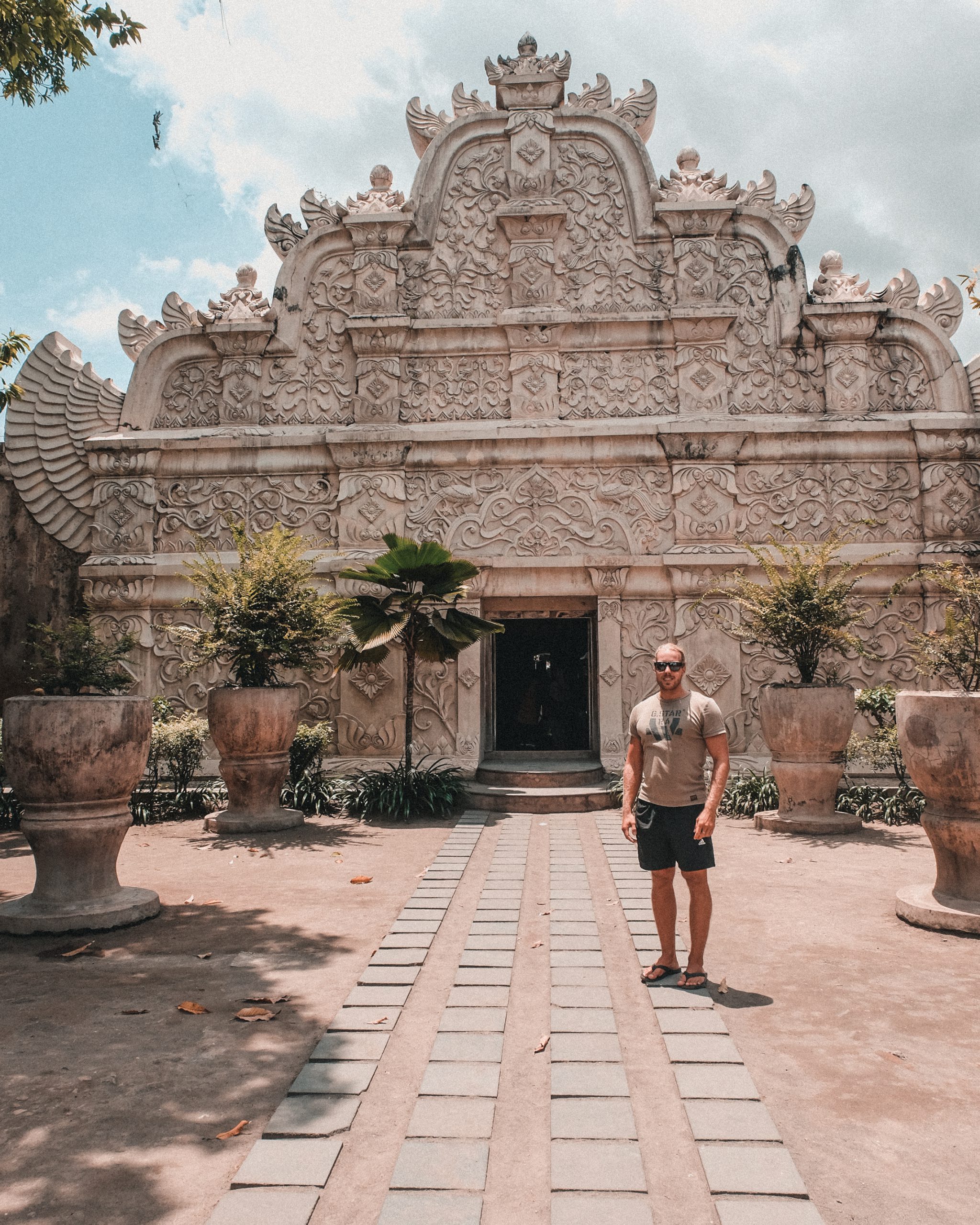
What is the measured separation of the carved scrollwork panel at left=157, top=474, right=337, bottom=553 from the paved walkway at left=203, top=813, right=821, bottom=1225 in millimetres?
7146

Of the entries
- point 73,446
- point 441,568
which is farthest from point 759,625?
point 73,446

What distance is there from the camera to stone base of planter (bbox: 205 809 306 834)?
7648 millimetres

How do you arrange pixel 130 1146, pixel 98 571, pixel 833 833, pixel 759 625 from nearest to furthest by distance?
pixel 130 1146 → pixel 833 833 → pixel 759 625 → pixel 98 571

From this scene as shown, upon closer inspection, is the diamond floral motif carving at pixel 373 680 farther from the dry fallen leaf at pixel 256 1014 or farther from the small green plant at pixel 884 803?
the dry fallen leaf at pixel 256 1014

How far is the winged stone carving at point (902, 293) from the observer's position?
10.4 meters

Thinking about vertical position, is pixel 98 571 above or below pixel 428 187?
below

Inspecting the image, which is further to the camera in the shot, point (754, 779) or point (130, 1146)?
point (754, 779)

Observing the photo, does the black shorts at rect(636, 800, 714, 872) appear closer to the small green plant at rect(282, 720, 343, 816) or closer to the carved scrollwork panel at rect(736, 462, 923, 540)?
the small green plant at rect(282, 720, 343, 816)

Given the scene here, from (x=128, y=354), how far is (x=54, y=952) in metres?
8.96

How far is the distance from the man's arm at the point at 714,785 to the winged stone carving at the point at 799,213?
9206 mm

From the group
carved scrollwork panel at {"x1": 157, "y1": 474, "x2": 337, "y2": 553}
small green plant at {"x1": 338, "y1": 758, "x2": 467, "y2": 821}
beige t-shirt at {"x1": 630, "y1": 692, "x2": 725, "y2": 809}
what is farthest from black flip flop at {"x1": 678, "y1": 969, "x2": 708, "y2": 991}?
carved scrollwork panel at {"x1": 157, "y1": 474, "x2": 337, "y2": 553}

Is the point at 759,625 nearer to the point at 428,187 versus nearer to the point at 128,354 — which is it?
the point at 428,187

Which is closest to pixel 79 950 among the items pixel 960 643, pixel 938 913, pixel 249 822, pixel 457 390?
pixel 249 822

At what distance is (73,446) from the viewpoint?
1089cm
